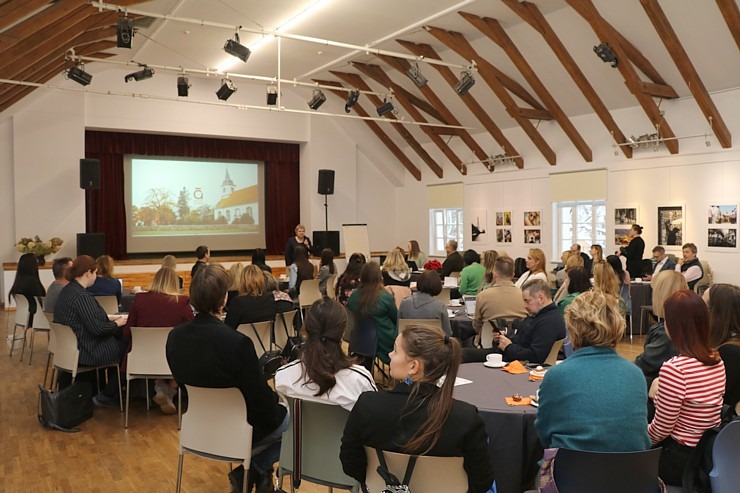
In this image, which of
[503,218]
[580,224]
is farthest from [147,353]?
[503,218]

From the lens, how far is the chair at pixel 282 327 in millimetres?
6176

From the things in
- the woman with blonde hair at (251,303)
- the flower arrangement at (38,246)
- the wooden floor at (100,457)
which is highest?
the flower arrangement at (38,246)

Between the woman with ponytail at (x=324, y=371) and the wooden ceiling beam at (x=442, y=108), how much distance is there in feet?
35.6

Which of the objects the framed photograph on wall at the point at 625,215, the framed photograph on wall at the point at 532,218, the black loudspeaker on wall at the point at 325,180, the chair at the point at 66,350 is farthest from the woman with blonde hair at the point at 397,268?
the black loudspeaker on wall at the point at 325,180

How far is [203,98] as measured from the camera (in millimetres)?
15125

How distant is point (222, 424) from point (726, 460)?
7.57 ft

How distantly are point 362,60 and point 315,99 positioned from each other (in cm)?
243

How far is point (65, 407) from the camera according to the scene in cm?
519

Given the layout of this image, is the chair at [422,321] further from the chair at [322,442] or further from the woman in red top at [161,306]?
the chair at [322,442]

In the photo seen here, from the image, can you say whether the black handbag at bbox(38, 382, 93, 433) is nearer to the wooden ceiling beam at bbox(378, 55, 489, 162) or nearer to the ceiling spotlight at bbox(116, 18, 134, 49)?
the ceiling spotlight at bbox(116, 18, 134, 49)

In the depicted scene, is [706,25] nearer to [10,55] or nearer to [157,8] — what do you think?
[157,8]

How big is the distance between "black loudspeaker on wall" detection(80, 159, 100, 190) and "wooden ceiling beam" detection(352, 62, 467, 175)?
19.8 ft

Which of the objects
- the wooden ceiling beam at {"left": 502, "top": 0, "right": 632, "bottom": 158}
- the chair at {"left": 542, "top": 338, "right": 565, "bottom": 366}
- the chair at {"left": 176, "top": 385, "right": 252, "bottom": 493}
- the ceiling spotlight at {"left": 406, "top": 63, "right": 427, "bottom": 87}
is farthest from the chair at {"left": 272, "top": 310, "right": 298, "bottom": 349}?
the wooden ceiling beam at {"left": 502, "top": 0, "right": 632, "bottom": 158}

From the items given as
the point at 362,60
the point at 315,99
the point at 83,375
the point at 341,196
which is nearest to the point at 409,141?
the point at 341,196
